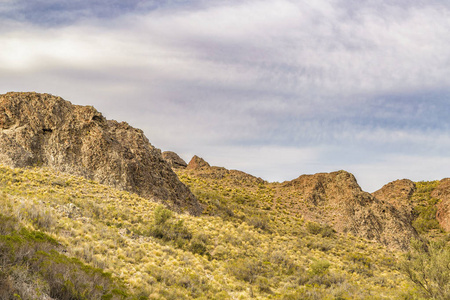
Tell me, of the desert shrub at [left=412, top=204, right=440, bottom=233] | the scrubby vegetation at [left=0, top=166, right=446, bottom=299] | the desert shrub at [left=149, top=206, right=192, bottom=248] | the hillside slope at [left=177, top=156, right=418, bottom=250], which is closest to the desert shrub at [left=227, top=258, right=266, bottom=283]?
the scrubby vegetation at [left=0, top=166, right=446, bottom=299]

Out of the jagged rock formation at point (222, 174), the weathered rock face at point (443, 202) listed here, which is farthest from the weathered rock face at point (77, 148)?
the weathered rock face at point (443, 202)

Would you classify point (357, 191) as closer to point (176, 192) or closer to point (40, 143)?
point (176, 192)

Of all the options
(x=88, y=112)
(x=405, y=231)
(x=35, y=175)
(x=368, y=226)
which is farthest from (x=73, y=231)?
(x=405, y=231)

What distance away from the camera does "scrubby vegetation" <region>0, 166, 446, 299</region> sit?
10.6 meters

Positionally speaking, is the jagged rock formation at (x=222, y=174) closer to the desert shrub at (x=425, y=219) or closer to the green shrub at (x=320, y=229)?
the green shrub at (x=320, y=229)

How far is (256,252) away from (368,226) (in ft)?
69.7

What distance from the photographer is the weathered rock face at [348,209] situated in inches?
1559

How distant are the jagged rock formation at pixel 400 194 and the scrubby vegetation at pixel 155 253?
49.9ft

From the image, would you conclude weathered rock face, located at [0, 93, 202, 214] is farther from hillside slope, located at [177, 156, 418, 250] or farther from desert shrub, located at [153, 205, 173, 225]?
hillside slope, located at [177, 156, 418, 250]

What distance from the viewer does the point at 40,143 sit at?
3144 centimetres

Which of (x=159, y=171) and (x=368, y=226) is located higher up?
(x=159, y=171)

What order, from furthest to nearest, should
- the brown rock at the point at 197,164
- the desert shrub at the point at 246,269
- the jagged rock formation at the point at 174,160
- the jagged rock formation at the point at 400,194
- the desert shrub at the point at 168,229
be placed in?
the jagged rock formation at the point at 174,160, the brown rock at the point at 197,164, the jagged rock formation at the point at 400,194, the desert shrub at the point at 168,229, the desert shrub at the point at 246,269

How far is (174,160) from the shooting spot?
66.0m

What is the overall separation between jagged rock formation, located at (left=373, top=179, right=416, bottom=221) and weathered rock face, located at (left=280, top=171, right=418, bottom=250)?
3.89m
